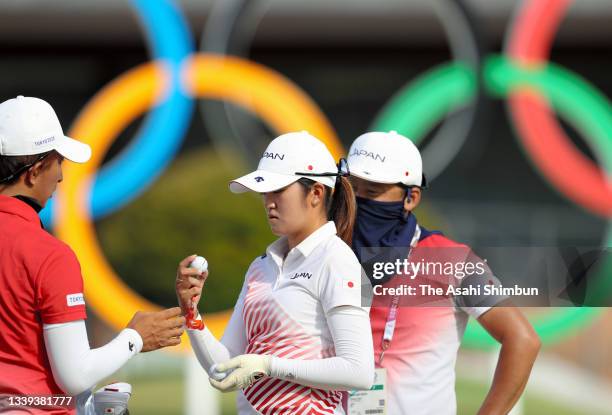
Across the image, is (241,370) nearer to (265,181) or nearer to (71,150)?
(265,181)

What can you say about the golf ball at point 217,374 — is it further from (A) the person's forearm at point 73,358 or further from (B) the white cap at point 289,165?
(B) the white cap at point 289,165

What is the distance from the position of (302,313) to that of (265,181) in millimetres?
468

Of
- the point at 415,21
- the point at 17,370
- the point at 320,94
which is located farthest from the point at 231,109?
the point at 320,94

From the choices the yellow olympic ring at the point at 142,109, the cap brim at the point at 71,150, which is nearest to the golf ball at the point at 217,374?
the cap brim at the point at 71,150

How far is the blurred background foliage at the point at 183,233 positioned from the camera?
46.3ft

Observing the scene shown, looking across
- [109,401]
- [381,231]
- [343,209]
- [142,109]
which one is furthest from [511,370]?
[142,109]

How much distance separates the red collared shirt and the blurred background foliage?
9823 mm

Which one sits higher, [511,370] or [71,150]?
[71,150]

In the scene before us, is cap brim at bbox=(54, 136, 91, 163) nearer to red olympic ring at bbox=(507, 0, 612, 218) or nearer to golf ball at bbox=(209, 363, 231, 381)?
golf ball at bbox=(209, 363, 231, 381)

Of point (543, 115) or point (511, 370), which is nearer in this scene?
point (511, 370)

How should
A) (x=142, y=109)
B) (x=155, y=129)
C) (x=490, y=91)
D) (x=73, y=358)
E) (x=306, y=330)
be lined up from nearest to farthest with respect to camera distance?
1. (x=73, y=358)
2. (x=306, y=330)
3. (x=155, y=129)
4. (x=142, y=109)
5. (x=490, y=91)

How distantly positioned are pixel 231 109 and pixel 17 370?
9420 mm

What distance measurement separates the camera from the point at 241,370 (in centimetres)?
371

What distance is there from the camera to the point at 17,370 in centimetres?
364
